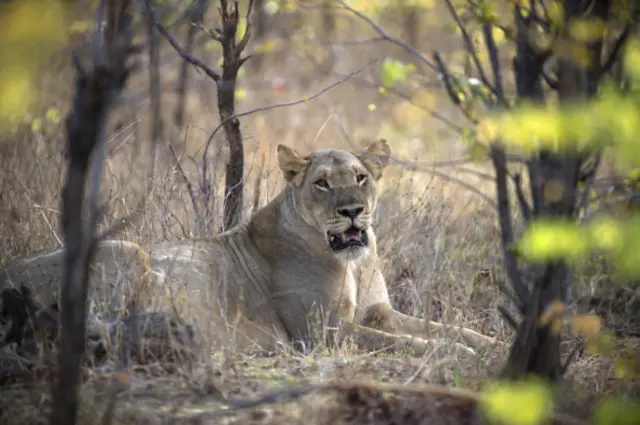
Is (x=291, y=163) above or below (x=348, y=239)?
above

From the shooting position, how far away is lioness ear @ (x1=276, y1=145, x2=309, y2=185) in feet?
21.5

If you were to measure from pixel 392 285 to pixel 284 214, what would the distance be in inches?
48.1

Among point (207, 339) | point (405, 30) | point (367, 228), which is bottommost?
point (207, 339)

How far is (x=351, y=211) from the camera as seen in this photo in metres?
6.16

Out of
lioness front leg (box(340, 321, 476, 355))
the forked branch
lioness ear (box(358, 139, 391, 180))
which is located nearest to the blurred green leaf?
the forked branch

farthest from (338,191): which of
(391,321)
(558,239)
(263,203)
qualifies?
(558,239)

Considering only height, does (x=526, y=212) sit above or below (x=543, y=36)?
below

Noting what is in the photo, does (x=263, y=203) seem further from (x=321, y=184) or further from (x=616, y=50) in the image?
(x=616, y=50)

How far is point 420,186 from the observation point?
10.5 metres

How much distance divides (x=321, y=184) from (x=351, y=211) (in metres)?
Answer: 0.35

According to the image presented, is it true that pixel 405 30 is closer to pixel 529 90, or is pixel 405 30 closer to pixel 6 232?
pixel 6 232

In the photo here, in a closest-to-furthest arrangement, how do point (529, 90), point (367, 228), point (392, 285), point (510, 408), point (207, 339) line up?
1. point (510, 408)
2. point (529, 90)
3. point (207, 339)
4. point (367, 228)
5. point (392, 285)

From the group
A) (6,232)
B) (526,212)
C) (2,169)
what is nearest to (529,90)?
(526,212)

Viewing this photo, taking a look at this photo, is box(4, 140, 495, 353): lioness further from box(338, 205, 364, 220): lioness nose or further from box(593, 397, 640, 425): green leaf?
box(593, 397, 640, 425): green leaf
